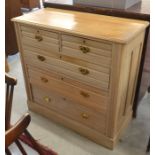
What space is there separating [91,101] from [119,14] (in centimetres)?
71

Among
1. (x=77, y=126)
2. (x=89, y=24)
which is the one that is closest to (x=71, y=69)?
(x=89, y=24)

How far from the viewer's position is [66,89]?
1.74m

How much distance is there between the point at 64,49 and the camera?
157 centimetres

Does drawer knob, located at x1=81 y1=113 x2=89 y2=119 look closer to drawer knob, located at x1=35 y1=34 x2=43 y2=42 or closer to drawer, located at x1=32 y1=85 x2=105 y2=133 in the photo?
drawer, located at x1=32 y1=85 x2=105 y2=133

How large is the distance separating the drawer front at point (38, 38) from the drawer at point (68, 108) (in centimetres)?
44

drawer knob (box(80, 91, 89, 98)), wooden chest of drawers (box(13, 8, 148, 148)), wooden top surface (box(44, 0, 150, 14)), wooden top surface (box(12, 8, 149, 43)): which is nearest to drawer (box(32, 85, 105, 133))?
wooden chest of drawers (box(13, 8, 148, 148))

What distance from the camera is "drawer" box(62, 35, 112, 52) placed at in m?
1.34

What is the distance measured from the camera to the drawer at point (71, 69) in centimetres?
149

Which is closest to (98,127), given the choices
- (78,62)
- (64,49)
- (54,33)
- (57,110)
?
(57,110)

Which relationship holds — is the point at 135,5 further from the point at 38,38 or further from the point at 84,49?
the point at 38,38

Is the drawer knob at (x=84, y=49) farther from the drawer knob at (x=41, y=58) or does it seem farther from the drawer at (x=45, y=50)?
the drawer knob at (x=41, y=58)

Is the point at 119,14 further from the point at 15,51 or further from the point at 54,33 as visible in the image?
the point at 15,51

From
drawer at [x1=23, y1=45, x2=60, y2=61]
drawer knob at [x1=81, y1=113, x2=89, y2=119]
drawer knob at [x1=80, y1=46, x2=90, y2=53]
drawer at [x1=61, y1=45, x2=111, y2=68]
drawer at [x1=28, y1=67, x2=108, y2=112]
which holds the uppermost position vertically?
drawer knob at [x1=80, y1=46, x2=90, y2=53]

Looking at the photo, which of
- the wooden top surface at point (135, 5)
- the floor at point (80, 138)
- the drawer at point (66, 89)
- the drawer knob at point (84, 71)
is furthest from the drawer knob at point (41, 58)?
the floor at point (80, 138)
